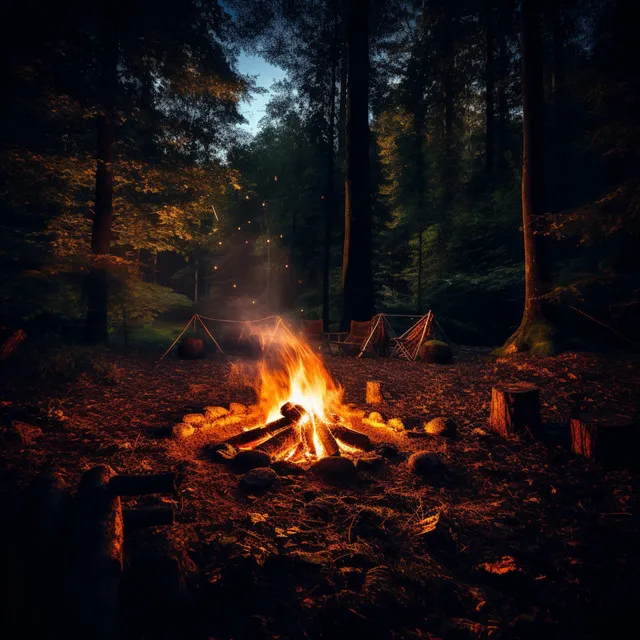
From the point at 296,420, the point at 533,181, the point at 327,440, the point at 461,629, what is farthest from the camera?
the point at 533,181

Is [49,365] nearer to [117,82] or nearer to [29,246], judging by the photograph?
[29,246]

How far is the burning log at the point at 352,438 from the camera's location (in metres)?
4.12

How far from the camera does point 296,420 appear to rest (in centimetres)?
453

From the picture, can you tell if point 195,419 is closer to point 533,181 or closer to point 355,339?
point 355,339

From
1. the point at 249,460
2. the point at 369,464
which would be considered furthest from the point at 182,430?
the point at 369,464

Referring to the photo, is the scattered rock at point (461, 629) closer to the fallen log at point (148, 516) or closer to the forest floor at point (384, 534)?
the forest floor at point (384, 534)

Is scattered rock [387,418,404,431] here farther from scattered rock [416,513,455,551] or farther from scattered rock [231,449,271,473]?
scattered rock [416,513,455,551]

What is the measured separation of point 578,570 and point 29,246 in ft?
37.8

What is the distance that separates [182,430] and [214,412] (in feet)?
2.11

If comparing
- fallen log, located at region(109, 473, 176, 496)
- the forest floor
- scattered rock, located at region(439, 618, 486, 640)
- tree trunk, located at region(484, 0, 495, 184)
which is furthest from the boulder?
tree trunk, located at region(484, 0, 495, 184)

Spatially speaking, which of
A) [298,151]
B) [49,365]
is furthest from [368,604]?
[298,151]

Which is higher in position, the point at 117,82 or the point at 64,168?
the point at 117,82

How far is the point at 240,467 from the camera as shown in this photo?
353cm

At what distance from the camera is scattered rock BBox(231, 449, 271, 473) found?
3.54 m
